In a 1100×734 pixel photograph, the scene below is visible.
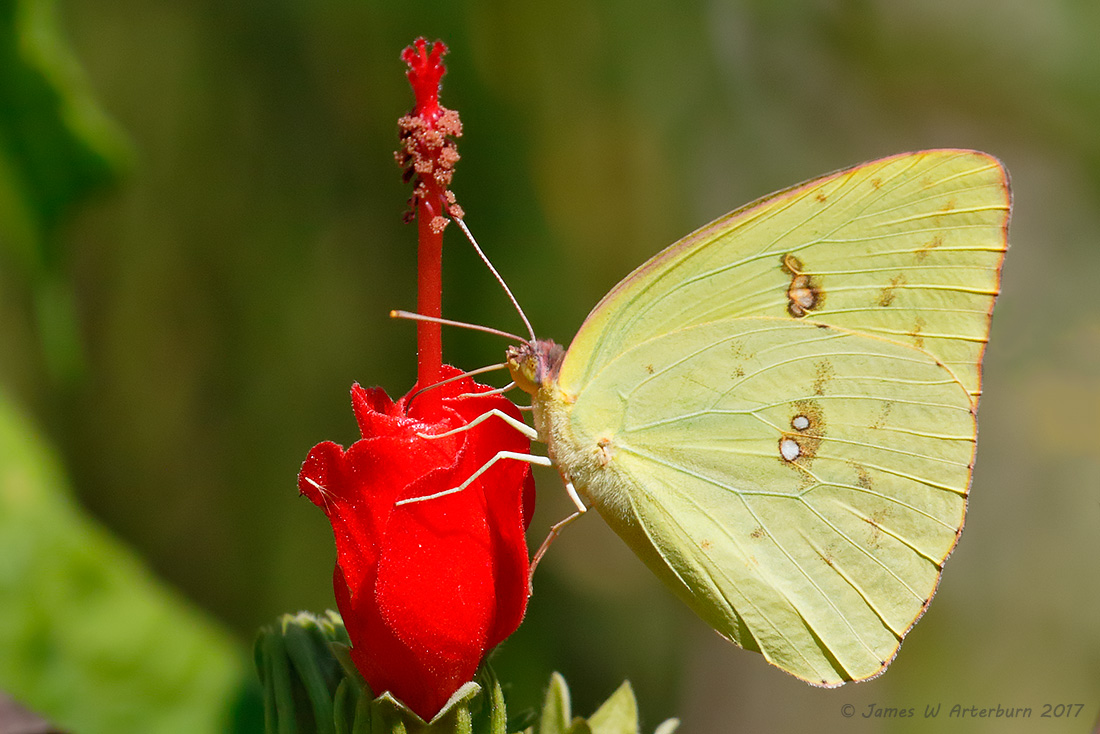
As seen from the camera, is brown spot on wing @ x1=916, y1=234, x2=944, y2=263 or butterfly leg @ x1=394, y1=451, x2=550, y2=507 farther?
brown spot on wing @ x1=916, y1=234, x2=944, y2=263

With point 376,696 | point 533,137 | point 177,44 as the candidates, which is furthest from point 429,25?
point 376,696

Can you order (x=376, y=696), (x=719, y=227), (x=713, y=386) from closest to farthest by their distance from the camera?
Answer: 1. (x=376, y=696)
2. (x=719, y=227)
3. (x=713, y=386)

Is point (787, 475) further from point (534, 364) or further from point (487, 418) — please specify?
point (487, 418)

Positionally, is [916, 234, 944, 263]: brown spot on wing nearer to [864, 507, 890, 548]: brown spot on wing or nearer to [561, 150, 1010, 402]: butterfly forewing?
[561, 150, 1010, 402]: butterfly forewing

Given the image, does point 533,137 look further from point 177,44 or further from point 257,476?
point 257,476

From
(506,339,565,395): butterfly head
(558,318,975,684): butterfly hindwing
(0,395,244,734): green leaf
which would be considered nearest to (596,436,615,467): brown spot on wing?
(558,318,975,684): butterfly hindwing

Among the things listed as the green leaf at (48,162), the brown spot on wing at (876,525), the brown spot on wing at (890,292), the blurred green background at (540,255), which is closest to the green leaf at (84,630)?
the blurred green background at (540,255)

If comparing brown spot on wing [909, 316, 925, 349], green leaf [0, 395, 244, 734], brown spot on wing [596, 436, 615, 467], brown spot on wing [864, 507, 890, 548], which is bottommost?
green leaf [0, 395, 244, 734]
